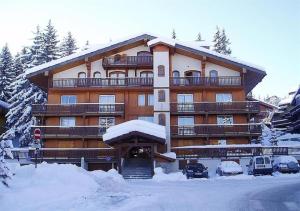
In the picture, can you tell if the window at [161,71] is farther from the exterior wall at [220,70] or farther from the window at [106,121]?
the window at [106,121]

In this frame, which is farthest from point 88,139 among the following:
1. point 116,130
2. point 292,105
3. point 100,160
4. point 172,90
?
point 292,105

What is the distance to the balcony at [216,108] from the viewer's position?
41188 mm

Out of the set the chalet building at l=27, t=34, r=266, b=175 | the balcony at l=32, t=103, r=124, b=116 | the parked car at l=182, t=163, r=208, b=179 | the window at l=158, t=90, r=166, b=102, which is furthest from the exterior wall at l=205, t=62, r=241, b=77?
the parked car at l=182, t=163, r=208, b=179

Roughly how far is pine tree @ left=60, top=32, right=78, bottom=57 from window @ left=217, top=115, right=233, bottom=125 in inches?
1160

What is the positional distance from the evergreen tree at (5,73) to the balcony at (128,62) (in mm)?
18734

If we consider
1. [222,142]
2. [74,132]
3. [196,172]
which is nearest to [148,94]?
[74,132]

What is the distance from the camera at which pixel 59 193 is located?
47.1 ft

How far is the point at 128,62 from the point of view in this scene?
4306 centimetres

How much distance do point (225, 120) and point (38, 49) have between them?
26787 millimetres

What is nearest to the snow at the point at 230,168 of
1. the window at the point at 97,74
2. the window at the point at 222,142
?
the window at the point at 222,142

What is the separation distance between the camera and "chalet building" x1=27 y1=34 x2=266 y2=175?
40875 millimetres

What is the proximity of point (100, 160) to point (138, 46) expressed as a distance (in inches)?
531

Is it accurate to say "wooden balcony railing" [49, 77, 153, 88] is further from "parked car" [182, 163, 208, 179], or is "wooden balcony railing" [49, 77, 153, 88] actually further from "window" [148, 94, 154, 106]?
"parked car" [182, 163, 208, 179]

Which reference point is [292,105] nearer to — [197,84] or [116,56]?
[197,84]
